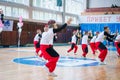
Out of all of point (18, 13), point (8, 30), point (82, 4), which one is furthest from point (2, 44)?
point (82, 4)

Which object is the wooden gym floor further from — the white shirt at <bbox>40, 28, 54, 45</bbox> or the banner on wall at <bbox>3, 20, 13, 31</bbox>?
the banner on wall at <bbox>3, 20, 13, 31</bbox>

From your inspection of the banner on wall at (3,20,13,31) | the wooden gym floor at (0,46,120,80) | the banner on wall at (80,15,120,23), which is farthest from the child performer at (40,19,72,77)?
the banner on wall at (80,15,120,23)

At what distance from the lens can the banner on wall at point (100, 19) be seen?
Answer: 32531mm

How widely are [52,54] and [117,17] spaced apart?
26.2 m

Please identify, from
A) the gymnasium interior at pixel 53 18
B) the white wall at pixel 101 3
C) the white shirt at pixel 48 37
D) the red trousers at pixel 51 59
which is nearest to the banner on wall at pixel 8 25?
the gymnasium interior at pixel 53 18

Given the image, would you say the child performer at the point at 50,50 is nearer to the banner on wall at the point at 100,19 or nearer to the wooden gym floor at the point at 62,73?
the wooden gym floor at the point at 62,73

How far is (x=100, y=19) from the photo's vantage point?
3378cm

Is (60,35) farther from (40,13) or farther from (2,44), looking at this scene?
(2,44)

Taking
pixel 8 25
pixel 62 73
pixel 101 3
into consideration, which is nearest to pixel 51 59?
pixel 62 73

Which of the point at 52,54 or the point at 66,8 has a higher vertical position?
the point at 66,8

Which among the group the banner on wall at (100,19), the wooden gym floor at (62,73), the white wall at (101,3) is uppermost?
the white wall at (101,3)

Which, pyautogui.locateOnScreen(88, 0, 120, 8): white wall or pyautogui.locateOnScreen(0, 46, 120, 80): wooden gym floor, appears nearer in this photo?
pyautogui.locateOnScreen(0, 46, 120, 80): wooden gym floor

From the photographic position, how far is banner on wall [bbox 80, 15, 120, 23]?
1281 inches

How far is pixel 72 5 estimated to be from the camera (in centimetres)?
3669
